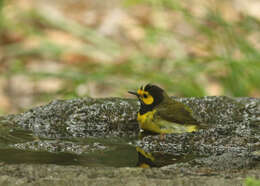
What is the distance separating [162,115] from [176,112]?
69 millimetres

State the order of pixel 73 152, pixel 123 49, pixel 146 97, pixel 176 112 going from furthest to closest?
pixel 123 49
pixel 146 97
pixel 176 112
pixel 73 152

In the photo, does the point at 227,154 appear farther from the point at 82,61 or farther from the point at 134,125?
the point at 82,61

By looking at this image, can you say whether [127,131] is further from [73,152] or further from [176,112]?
[73,152]

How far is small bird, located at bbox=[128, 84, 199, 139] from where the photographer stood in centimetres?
246

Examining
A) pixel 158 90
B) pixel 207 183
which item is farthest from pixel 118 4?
pixel 207 183

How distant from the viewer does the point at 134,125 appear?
2.70 meters

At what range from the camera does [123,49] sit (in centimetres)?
589

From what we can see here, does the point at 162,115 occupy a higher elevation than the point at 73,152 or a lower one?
higher

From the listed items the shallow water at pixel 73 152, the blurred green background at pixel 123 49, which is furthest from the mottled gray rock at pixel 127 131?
the blurred green background at pixel 123 49

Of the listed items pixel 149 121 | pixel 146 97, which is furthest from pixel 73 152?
pixel 146 97

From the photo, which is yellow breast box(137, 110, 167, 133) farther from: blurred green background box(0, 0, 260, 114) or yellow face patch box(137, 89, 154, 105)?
blurred green background box(0, 0, 260, 114)

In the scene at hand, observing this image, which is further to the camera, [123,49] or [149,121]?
[123,49]

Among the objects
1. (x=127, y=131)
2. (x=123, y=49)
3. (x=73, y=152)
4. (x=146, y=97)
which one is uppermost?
(x=123, y=49)

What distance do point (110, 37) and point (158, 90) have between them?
417cm
